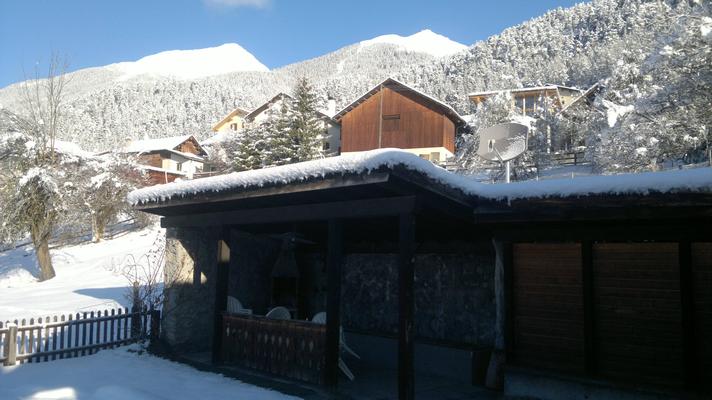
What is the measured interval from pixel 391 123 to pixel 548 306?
29.9 metres

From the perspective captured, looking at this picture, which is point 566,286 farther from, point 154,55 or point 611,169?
point 154,55

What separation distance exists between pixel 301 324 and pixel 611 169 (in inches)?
755

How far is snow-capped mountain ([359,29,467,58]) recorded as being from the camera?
5881 inches

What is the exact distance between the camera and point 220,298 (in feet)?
27.9

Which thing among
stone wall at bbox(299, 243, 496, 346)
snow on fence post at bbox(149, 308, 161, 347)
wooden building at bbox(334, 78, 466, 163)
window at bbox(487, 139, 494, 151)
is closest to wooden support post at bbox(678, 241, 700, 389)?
stone wall at bbox(299, 243, 496, 346)

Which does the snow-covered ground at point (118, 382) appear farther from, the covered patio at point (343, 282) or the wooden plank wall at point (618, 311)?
the wooden plank wall at point (618, 311)

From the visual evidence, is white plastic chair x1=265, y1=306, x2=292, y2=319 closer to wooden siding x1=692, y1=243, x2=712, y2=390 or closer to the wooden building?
wooden siding x1=692, y1=243, x2=712, y2=390

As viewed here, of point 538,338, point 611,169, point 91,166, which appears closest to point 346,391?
point 538,338

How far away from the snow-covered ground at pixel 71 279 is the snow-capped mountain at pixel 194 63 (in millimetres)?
111484

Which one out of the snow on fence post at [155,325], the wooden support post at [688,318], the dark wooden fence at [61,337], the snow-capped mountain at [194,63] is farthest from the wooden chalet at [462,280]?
the snow-capped mountain at [194,63]

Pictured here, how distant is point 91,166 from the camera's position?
27641 mm

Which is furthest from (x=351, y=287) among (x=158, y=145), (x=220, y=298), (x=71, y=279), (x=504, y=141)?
(x=158, y=145)

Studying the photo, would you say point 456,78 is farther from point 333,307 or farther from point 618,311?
point 333,307

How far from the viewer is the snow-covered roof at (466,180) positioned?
5.07m
